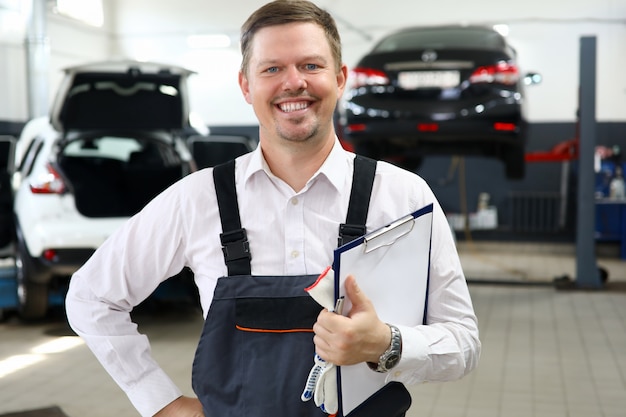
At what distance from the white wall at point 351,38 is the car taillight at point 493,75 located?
5382 millimetres

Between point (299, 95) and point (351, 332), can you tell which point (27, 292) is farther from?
point (351, 332)

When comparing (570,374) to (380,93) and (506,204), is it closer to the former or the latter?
(380,93)

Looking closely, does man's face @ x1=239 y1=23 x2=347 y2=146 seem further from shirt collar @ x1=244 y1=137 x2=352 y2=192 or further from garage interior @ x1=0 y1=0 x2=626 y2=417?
garage interior @ x1=0 y1=0 x2=626 y2=417

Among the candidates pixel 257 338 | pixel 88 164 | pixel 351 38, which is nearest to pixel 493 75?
pixel 88 164

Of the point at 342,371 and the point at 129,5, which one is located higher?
the point at 129,5

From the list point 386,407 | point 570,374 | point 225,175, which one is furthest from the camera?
point 570,374

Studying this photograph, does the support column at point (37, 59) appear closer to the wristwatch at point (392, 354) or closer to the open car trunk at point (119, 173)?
the open car trunk at point (119, 173)

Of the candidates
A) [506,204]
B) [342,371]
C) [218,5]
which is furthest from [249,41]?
[218,5]

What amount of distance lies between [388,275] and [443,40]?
458 centimetres

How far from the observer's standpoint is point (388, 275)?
1.27 metres

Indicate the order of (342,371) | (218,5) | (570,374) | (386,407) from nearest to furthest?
1. (342,371)
2. (386,407)
3. (570,374)
4. (218,5)

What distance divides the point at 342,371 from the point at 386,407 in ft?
0.53

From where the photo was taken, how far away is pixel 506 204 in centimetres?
1020

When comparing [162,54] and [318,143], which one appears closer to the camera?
[318,143]
